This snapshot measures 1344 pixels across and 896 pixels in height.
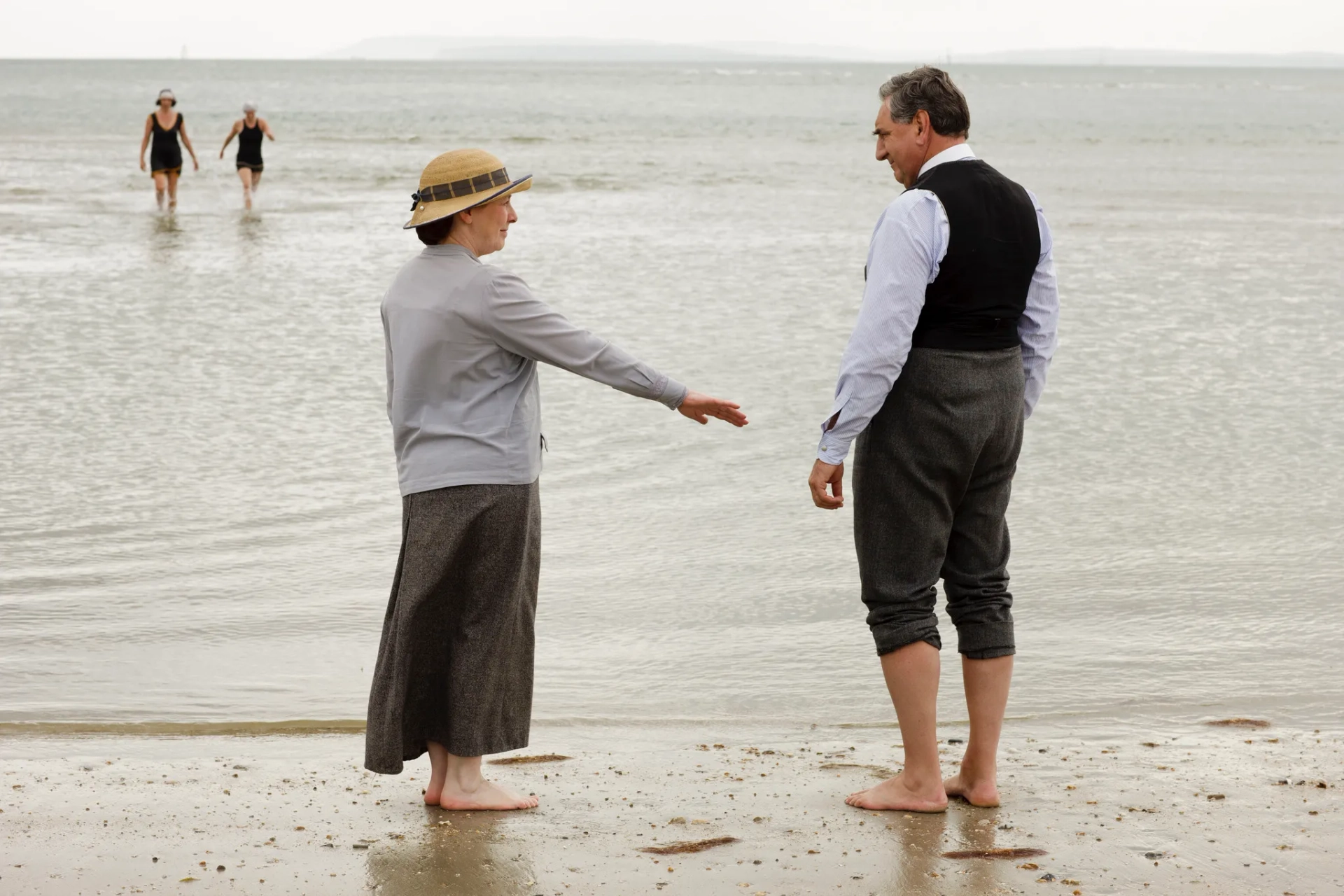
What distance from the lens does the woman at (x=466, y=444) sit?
128 inches

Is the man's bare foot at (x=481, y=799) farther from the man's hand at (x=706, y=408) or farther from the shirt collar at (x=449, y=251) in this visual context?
the shirt collar at (x=449, y=251)

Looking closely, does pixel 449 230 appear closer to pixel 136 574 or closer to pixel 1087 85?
pixel 136 574

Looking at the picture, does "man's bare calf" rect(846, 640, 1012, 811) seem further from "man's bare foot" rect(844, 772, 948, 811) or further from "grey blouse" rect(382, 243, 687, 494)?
"grey blouse" rect(382, 243, 687, 494)

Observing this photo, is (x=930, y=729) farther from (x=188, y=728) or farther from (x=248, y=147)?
(x=248, y=147)

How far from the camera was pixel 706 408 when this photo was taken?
11.0ft

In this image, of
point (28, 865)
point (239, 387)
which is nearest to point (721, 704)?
point (28, 865)

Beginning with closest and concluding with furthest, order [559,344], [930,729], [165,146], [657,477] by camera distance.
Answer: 1. [559,344]
2. [930,729]
3. [657,477]
4. [165,146]

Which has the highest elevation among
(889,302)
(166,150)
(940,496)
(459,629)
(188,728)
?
(889,302)

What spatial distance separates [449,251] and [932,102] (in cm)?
116

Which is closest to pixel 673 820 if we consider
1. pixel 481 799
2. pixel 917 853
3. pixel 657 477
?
Result: pixel 481 799

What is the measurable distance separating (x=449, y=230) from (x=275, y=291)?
9553mm

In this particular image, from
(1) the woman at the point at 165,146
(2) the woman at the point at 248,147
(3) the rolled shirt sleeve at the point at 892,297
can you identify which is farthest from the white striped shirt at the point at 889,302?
(2) the woman at the point at 248,147

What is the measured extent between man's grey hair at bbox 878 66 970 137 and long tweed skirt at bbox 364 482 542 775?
4.03 feet

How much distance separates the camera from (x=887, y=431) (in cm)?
336
